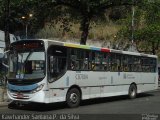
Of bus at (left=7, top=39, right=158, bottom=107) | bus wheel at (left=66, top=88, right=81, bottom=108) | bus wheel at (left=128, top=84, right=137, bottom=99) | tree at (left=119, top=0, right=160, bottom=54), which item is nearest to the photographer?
bus at (left=7, top=39, right=158, bottom=107)

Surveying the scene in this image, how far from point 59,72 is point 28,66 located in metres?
1.31

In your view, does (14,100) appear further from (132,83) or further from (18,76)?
(132,83)

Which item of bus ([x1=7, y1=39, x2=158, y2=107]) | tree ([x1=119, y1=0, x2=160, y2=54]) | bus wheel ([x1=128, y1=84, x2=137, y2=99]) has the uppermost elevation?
tree ([x1=119, y1=0, x2=160, y2=54])

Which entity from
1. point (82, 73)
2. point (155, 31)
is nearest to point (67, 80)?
point (82, 73)

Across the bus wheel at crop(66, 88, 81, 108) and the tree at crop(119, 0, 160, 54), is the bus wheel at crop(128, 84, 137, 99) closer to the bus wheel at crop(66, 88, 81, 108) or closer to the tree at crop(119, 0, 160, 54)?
the bus wheel at crop(66, 88, 81, 108)

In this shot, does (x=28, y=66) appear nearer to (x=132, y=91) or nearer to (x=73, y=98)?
(x=73, y=98)

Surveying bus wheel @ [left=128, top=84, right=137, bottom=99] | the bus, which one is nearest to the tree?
bus wheel @ [left=128, top=84, right=137, bottom=99]

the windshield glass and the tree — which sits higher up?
the tree

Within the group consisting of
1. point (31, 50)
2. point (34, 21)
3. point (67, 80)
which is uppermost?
point (34, 21)

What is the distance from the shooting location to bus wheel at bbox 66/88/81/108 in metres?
18.9

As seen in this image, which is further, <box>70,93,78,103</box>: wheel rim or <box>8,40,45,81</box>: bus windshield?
<box>70,93,78,103</box>: wheel rim

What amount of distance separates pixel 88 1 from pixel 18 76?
10.1 m

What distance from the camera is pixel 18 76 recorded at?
18.0 m

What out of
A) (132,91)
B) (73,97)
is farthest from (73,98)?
(132,91)
